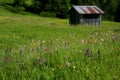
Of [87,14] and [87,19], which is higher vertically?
[87,14]

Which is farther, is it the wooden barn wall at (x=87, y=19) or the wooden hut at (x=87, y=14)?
the wooden barn wall at (x=87, y=19)

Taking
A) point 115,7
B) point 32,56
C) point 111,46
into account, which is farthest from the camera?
point 115,7

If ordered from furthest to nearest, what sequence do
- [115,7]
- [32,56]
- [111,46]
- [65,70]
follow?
1. [115,7]
2. [111,46]
3. [32,56]
4. [65,70]

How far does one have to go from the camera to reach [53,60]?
4891 millimetres

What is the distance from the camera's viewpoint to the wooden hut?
44.8 meters

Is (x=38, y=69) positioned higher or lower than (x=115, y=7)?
higher

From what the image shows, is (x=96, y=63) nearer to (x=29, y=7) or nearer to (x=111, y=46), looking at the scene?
(x=111, y=46)

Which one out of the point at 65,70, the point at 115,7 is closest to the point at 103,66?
the point at 65,70

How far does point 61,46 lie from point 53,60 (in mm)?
865

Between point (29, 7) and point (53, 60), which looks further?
point (29, 7)

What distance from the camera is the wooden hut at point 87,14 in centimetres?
4475

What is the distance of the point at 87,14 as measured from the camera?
46781mm

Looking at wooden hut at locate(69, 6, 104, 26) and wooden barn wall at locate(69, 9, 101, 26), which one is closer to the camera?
wooden hut at locate(69, 6, 104, 26)

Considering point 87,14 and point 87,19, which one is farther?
point 87,19
